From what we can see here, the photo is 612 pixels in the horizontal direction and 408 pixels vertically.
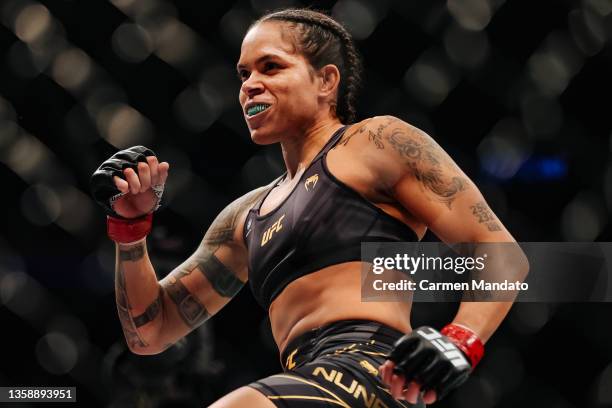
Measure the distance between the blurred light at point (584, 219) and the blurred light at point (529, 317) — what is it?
0.23 meters

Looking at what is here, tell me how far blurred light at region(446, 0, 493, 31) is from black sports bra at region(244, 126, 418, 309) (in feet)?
2.65

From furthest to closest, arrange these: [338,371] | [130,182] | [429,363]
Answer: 1. [130,182]
2. [338,371]
3. [429,363]

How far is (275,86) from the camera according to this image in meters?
1.64

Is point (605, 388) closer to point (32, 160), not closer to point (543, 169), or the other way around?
point (543, 169)

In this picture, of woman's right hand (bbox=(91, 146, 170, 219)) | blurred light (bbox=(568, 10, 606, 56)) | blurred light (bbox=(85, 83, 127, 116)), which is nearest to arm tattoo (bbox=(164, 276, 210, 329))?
woman's right hand (bbox=(91, 146, 170, 219))

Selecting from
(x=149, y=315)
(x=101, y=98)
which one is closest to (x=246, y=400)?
(x=149, y=315)

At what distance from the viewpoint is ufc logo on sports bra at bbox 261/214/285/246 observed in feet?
5.06

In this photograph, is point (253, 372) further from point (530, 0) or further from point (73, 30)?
point (530, 0)

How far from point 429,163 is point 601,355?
1.19m

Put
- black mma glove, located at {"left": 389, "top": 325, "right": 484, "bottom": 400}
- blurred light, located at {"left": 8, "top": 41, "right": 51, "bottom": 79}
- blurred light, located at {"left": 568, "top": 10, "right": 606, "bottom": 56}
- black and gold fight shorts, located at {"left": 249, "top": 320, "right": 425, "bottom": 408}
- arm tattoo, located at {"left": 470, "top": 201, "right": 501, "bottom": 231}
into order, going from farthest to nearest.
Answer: blurred light, located at {"left": 8, "top": 41, "right": 51, "bottom": 79}, blurred light, located at {"left": 568, "top": 10, "right": 606, "bottom": 56}, arm tattoo, located at {"left": 470, "top": 201, "right": 501, "bottom": 231}, black and gold fight shorts, located at {"left": 249, "top": 320, "right": 425, "bottom": 408}, black mma glove, located at {"left": 389, "top": 325, "right": 484, "bottom": 400}

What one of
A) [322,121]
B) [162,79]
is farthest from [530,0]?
[162,79]

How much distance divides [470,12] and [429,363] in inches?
51.7

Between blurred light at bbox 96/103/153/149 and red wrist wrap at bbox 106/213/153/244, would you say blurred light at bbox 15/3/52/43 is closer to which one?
blurred light at bbox 96/103/153/149

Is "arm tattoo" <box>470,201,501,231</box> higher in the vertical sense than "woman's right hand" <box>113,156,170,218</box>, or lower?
higher
